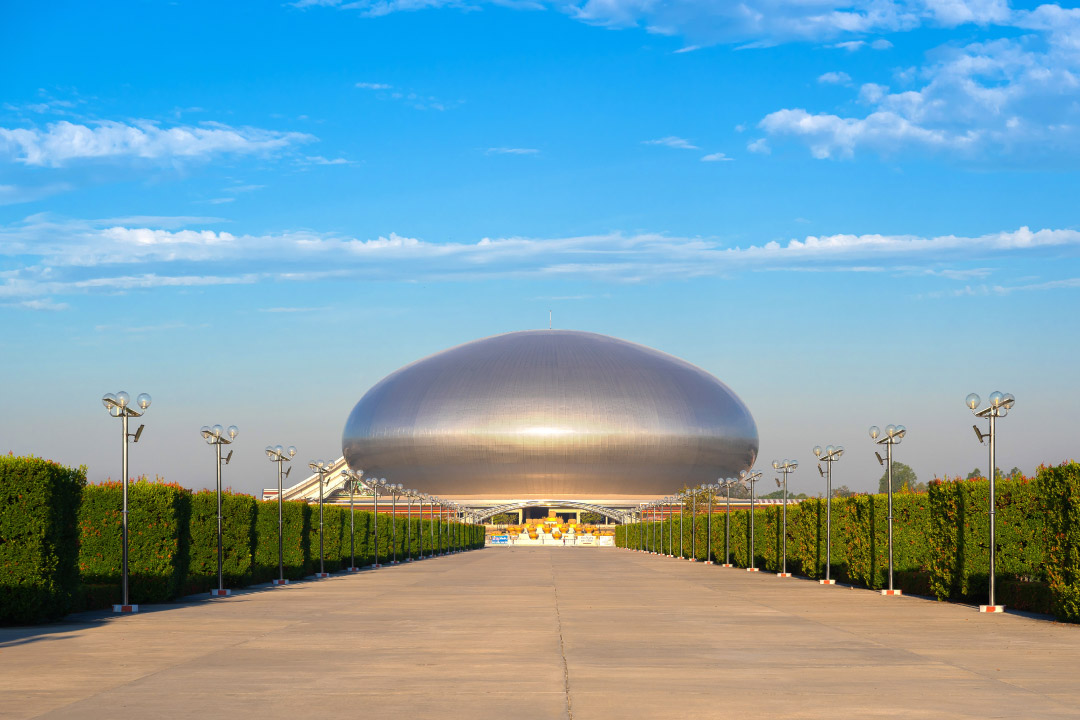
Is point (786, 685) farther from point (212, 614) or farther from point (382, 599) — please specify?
point (382, 599)

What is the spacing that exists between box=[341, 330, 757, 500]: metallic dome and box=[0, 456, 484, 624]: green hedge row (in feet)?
382

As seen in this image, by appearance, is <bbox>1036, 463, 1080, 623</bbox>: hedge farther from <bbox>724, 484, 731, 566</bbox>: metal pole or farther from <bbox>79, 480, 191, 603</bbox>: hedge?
<bbox>724, 484, 731, 566</bbox>: metal pole

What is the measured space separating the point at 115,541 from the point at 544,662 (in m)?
15.9

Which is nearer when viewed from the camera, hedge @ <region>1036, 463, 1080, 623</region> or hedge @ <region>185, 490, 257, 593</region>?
hedge @ <region>1036, 463, 1080, 623</region>

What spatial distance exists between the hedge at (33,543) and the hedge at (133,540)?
5139 mm

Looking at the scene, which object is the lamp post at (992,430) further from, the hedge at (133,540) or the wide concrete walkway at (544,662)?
the hedge at (133,540)

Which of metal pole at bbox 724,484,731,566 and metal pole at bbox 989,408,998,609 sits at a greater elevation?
metal pole at bbox 989,408,998,609

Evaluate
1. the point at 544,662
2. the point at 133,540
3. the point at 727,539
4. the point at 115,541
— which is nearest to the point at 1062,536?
the point at 544,662

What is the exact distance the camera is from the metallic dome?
162250 mm

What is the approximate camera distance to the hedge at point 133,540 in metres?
27.6

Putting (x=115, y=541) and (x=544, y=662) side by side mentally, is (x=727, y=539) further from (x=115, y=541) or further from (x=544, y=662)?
(x=544, y=662)

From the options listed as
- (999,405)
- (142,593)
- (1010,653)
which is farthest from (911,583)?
(142,593)

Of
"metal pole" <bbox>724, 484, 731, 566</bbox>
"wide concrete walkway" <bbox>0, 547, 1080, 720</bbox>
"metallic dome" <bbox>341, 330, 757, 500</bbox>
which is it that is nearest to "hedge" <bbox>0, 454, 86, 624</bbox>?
"wide concrete walkway" <bbox>0, 547, 1080, 720</bbox>

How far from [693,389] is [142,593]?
149 meters
